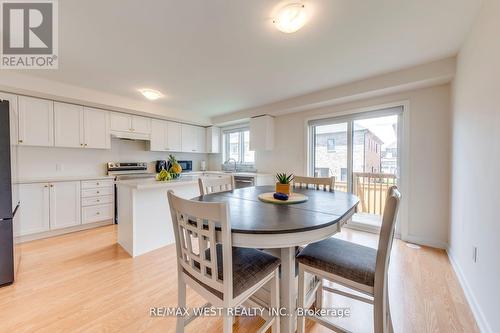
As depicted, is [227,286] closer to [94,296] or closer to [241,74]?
[94,296]

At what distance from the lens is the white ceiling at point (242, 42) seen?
1598 millimetres

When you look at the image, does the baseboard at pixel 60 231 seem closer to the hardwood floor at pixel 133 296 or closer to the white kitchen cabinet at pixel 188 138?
the hardwood floor at pixel 133 296

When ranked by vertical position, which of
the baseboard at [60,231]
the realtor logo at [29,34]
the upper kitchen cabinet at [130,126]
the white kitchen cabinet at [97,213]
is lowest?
the baseboard at [60,231]

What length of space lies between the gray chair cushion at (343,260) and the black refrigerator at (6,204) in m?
2.55

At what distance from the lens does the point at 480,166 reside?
1570 millimetres

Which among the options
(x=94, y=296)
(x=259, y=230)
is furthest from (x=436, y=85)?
(x=94, y=296)

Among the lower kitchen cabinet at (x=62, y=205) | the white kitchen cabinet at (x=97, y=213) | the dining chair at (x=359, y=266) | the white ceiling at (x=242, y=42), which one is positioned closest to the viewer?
the dining chair at (x=359, y=266)

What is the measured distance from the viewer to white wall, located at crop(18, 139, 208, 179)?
3.32 meters

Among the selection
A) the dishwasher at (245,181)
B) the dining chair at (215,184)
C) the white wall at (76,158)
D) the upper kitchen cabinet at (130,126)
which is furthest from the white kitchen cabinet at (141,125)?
the dining chair at (215,184)

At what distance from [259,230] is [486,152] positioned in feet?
5.74

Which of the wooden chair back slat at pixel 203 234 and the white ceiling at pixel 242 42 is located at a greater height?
the white ceiling at pixel 242 42

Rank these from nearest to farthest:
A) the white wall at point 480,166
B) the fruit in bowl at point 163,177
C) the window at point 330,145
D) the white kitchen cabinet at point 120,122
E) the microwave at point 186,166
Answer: the white wall at point 480,166 < the fruit in bowl at point 163,177 < the window at point 330,145 < the white kitchen cabinet at point 120,122 < the microwave at point 186,166

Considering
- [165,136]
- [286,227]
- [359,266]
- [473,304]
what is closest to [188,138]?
[165,136]

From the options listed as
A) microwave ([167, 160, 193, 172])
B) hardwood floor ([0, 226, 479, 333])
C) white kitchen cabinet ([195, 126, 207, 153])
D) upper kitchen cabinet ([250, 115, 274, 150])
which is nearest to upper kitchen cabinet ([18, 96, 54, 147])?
hardwood floor ([0, 226, 479, 333])
